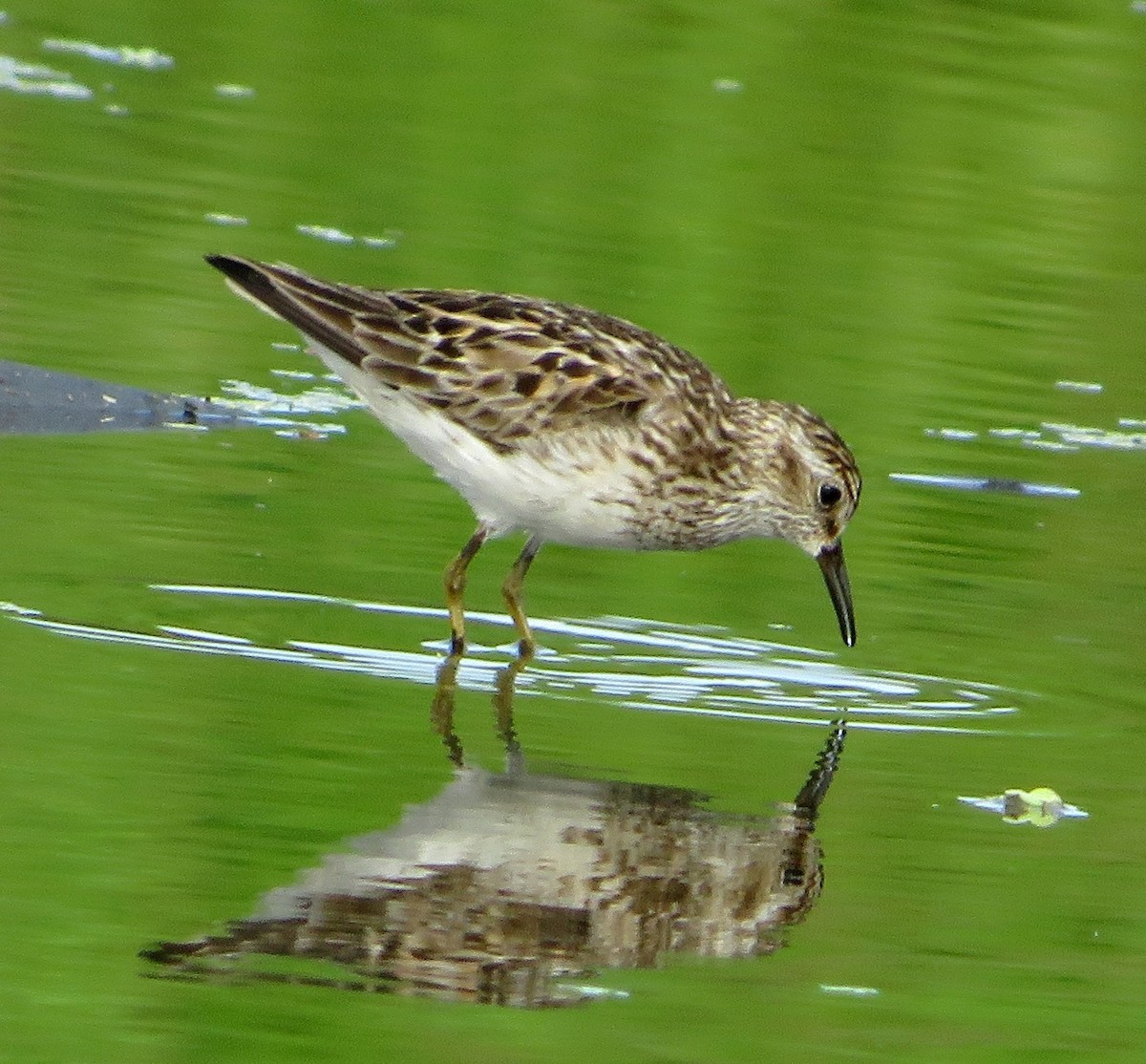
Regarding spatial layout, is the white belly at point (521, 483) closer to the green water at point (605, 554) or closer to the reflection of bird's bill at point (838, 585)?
the green water at point (605, 554)

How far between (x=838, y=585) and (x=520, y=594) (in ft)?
4.04

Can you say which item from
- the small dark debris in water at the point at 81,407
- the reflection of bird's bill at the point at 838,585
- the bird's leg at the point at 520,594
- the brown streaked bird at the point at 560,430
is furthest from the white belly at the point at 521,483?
the small dark debris in water at the point at 81,407

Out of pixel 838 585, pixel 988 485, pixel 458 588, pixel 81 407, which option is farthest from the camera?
pixel 988 485

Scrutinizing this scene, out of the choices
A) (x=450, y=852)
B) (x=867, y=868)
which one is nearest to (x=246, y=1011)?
(x=450, y=852)

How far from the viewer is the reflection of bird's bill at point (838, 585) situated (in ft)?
35.1

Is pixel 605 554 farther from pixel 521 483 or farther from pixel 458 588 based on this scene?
pixel 458 588

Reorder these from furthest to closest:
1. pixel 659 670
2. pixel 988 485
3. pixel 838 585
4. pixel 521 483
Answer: pixel 988 485
pixel 838 585
pixel 521 483
pixel 659 670

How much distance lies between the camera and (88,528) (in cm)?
1112

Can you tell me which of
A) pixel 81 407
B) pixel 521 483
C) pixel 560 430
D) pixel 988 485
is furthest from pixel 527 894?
pixel 988 485

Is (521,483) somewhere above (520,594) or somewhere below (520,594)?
above

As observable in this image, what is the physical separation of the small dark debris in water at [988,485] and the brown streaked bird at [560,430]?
180 cm

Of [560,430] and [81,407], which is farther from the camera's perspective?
[81,407]

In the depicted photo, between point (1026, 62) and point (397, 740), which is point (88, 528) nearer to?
point (397, 740)

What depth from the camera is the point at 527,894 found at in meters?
7.52
